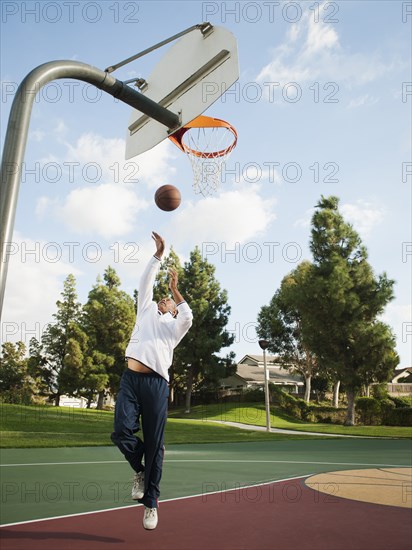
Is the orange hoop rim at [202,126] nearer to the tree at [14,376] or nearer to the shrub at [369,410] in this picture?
the shrub at [369,410]

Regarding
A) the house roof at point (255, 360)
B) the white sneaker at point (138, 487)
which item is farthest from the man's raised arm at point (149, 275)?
the house roof at point (255, 360)

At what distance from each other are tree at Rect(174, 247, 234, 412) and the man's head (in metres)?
34.3

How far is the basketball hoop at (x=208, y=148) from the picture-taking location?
5973 mm

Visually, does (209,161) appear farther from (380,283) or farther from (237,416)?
(237,416)

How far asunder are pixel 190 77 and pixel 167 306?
2291mm

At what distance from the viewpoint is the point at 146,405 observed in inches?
174

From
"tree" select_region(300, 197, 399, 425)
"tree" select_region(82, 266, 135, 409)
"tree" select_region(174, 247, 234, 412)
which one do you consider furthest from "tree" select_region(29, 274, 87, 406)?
"tree" select_region(300, 197, 399, 425)

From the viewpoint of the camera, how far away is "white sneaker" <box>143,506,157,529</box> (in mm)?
4293

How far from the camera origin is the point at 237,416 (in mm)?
33969

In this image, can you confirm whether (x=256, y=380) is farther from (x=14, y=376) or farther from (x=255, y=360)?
(x=14, y=376)

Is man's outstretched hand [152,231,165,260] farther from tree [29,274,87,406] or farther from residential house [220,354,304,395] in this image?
residential house [220,354,304,395]

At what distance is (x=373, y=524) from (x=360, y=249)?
2817 centimetres

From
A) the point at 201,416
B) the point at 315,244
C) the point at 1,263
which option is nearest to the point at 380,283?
the point at 315,244

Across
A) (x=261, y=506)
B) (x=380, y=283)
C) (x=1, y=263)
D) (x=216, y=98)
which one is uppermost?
(x=380, y=283)
